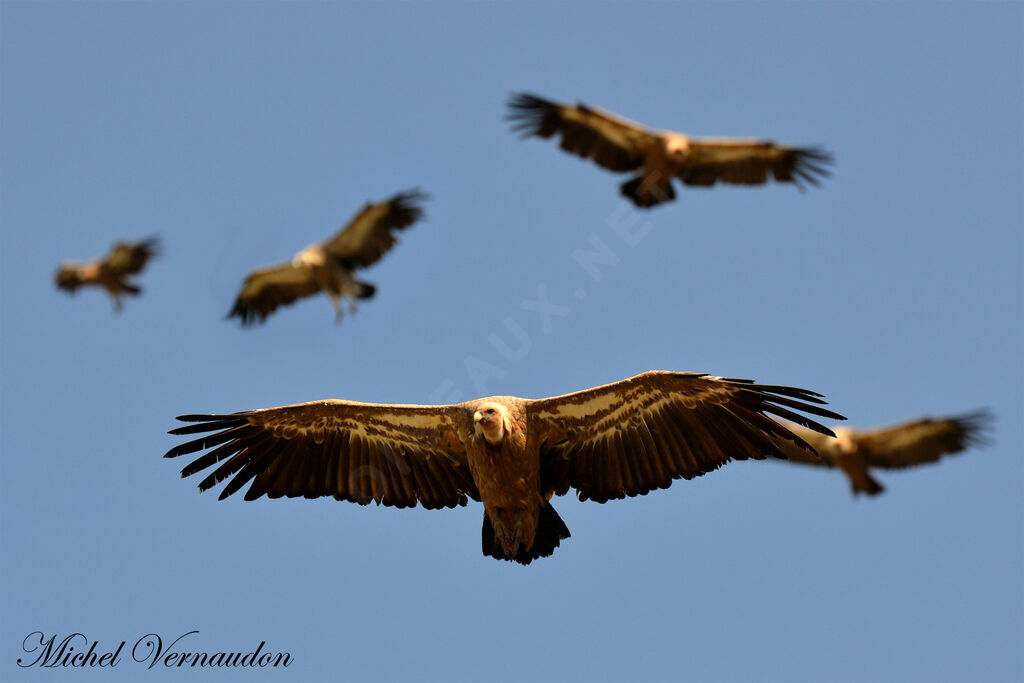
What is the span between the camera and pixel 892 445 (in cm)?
1859

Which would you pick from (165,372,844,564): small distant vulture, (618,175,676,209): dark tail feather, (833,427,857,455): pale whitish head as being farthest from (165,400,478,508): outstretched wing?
(833,427,857,455): pale whitish head

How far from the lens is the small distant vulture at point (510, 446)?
859 centimetres

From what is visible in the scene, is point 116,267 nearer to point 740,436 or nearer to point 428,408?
point 428,408

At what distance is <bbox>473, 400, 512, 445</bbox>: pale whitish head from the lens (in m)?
8.38

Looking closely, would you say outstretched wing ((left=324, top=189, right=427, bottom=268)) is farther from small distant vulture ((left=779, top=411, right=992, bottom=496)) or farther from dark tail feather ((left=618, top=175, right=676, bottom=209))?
small distant vulture ((left=779, top=411, right=992, bottom=496))

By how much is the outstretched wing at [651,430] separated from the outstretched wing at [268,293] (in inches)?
471

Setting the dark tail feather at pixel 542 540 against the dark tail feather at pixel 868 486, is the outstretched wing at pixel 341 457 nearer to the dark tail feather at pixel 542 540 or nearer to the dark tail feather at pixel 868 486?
the dark tail feather at pixel 542 540

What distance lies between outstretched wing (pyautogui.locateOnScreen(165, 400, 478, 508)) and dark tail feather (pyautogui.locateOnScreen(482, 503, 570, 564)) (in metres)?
0.61

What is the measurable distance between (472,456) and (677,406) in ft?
5.50

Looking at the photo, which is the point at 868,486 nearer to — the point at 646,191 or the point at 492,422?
the point at 646,191

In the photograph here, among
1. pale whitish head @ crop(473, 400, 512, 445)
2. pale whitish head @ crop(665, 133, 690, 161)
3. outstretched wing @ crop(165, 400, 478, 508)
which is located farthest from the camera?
pale whitish head @ crop(665, 133, 690, 161)

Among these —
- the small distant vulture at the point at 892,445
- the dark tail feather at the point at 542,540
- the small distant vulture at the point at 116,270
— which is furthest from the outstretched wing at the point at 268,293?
the dark tail feather at the point at 542,540

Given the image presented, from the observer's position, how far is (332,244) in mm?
19438

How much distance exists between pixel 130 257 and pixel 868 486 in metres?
15.8
